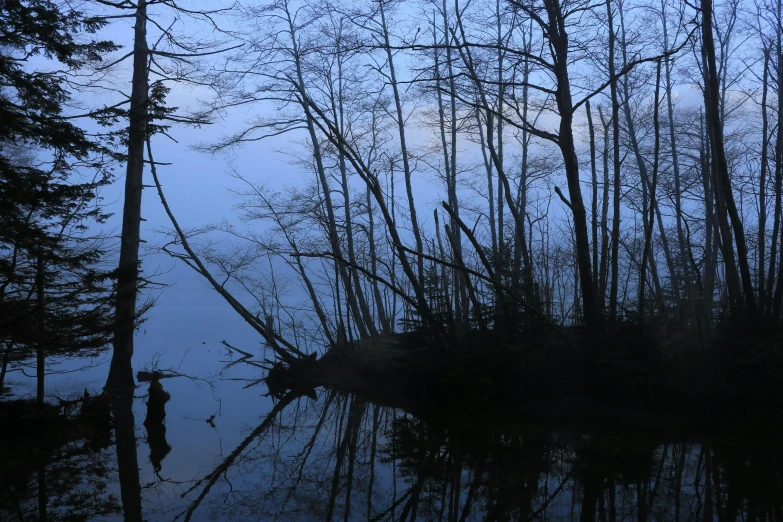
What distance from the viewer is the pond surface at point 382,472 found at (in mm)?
4934

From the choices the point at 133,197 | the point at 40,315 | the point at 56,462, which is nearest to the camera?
the point at 56,462

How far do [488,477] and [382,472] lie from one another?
3.50 ft

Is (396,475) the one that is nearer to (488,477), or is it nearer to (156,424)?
(488,477)

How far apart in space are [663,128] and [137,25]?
14.3 metres

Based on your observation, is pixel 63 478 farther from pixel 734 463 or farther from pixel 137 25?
pixel 137 25

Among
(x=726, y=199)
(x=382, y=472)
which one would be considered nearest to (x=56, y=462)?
(x=382, y=472)

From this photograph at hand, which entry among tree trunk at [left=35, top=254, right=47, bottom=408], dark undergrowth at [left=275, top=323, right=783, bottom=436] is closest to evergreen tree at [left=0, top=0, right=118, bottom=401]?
tree trunk at [left=35, top=254, right=47, bottom=408]

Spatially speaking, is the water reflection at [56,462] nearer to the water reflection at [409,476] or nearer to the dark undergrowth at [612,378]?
the water reflection at [409,476]

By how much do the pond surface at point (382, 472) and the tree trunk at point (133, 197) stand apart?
219 centimetres

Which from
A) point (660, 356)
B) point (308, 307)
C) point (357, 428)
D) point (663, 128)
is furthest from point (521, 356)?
point (663, 128)

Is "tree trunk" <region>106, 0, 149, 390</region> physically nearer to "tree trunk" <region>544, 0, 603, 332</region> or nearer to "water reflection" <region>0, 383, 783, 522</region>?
"water reflection" <region>0, 383, 783, 522</region>

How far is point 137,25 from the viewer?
12.4 meters

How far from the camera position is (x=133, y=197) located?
12164 millimetres

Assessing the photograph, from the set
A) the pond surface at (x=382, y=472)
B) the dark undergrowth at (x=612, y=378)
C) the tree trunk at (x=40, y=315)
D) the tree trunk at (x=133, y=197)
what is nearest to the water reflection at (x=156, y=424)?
the pond surface at (x=382, y=472)
